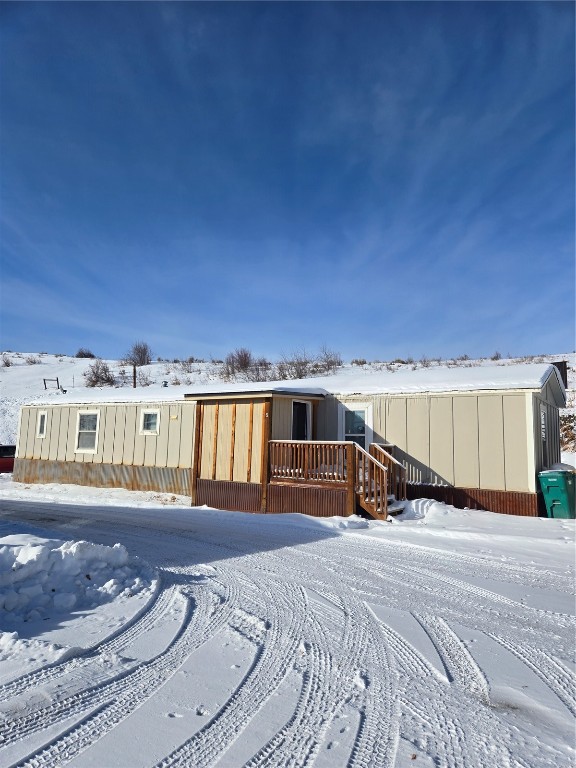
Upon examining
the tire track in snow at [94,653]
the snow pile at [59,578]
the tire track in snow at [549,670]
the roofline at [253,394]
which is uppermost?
the roofline at [253,394]

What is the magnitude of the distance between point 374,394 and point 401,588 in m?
7.49

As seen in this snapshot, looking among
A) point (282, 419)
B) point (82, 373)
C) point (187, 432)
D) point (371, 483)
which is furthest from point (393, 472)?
point (82, 373)

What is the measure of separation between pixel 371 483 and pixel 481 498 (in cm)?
250

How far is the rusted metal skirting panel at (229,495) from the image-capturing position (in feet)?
39.3

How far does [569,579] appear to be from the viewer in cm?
616

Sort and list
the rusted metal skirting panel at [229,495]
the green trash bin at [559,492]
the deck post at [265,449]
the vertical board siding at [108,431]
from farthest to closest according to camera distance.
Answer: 1. the vertical board siding at [108,431]
2. the rusted metal skirting panel at [229,495]
3. the deck post at [265,449]
4. the green trash bin at [559,492]

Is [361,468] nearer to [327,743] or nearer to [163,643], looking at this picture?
[163,643]

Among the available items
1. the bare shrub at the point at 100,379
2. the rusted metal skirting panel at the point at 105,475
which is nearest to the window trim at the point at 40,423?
the rusted metal skirting panel at the point at 105,475

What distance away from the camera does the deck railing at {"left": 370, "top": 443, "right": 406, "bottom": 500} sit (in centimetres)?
1133

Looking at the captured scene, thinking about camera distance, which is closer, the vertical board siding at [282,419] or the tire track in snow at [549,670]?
the tire track in snow at [549,670]

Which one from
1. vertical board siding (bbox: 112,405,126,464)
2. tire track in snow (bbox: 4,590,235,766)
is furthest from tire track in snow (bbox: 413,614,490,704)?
vertical board siding (bbox: 112,405,126,464)

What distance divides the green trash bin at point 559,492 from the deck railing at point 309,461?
4008 millimetres

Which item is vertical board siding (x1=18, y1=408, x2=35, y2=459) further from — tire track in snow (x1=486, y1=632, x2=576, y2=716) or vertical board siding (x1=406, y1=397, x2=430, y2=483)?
tire track in snow (x1=486, y1=632, x2=576, y2=716)

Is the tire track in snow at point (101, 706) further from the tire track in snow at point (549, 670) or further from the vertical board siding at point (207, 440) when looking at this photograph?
the vertical board siding at point (207, 440)
